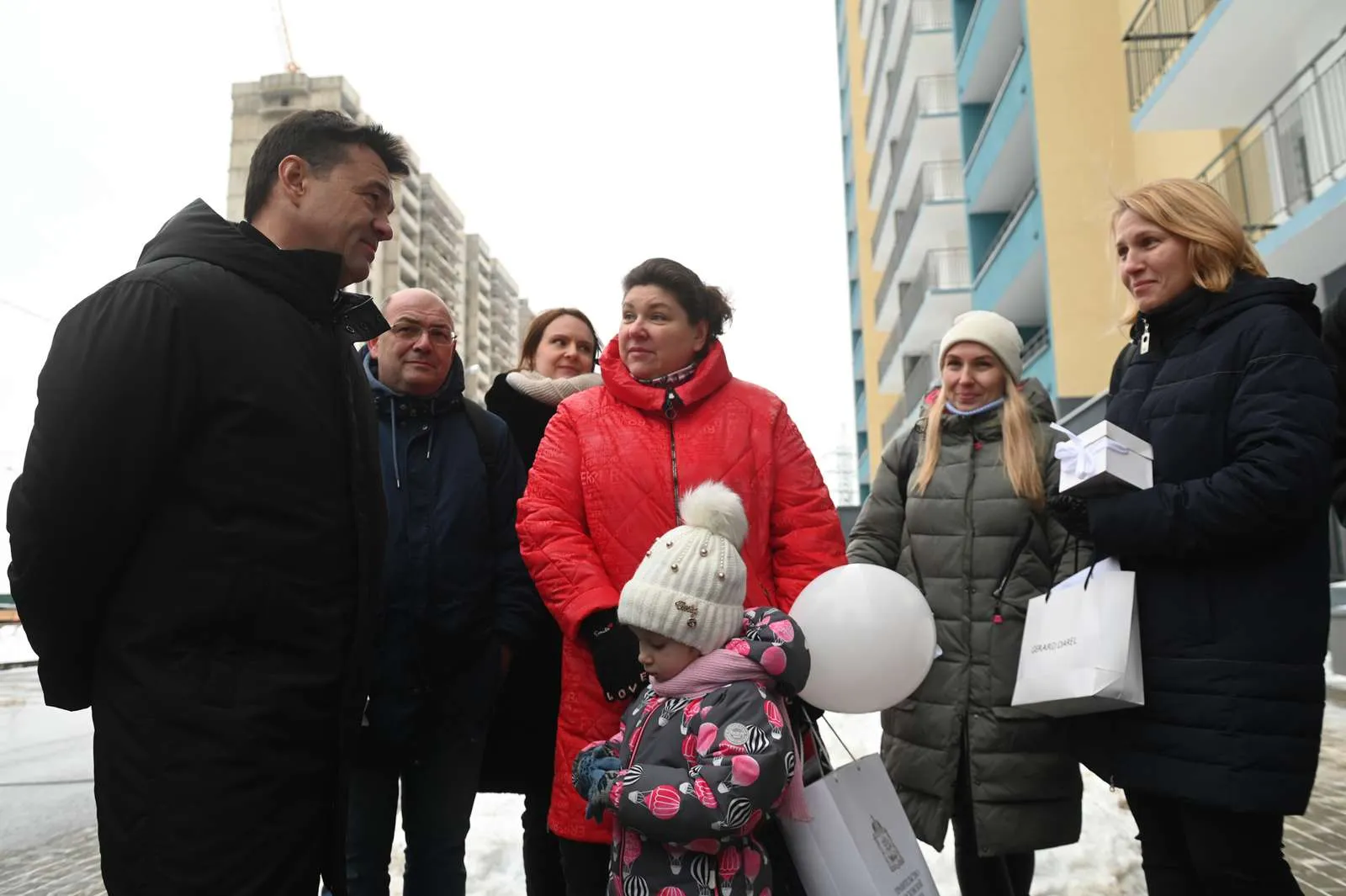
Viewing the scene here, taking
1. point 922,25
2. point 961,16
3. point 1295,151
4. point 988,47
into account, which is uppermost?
point 922,25

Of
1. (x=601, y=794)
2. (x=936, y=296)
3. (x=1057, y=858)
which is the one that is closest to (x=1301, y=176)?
(x=1057, y=858)

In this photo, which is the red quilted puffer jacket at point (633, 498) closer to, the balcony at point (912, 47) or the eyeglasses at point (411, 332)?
the eyeglasses at point (411, 332)

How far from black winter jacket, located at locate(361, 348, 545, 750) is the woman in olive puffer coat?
1.29 m

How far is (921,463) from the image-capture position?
3.42m

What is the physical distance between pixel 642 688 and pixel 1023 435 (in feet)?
5.18

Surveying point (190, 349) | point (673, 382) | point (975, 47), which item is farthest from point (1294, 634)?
point (975, 47)

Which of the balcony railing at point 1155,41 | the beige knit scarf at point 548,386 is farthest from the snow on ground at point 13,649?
the balcony railing at point 1155,41

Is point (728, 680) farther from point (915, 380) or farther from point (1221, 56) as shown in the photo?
point (915, 380)

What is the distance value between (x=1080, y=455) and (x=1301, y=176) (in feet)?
33.5

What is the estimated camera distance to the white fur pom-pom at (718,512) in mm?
2391

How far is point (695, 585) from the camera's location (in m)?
2.28

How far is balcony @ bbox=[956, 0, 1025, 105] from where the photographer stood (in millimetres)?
18375

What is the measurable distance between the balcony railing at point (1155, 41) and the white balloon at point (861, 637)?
13.0 m

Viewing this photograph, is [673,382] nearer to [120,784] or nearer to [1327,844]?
[120,784]
